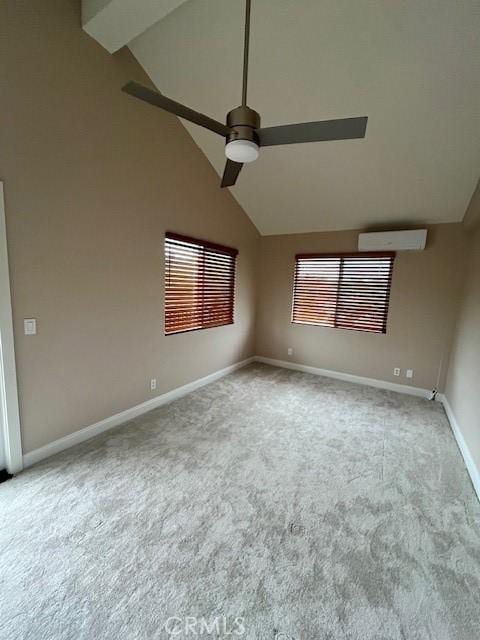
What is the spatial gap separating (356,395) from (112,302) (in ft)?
11.0

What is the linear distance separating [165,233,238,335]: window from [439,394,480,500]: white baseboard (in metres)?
3.10

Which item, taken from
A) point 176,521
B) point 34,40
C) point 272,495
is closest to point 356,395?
point 272,495

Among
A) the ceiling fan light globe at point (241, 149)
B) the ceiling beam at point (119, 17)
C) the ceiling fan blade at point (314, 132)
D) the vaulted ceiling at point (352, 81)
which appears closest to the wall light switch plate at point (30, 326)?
the ceiling fan light globe at point (241, 149)

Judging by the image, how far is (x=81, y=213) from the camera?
2.39 m

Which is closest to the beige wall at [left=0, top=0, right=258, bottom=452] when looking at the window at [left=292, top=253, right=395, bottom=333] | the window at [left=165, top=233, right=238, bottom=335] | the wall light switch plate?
the wall light switch plate

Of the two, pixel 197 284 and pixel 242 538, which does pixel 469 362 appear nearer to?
pixel 242 538

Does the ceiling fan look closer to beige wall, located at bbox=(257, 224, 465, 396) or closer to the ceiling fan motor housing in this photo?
the ceiling fan motor housing

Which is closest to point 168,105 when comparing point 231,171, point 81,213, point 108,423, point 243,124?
point 243,124

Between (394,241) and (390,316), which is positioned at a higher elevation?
(394,241)

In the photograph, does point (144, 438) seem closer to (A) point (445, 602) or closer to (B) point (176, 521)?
(B) point (176, 521)

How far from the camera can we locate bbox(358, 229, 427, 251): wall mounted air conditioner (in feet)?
12.0

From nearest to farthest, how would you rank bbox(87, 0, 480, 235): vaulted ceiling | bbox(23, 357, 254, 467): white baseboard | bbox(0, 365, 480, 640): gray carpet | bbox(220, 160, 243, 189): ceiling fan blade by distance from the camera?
bbox(0, 365, 480, 640): gray carpet < bbox(220, 160, 243, 189): ceiling fan blade < bbox(87, 0, 480, 235): vaulted ceiling < bbox(23, 357, 254, 467): white baseboard

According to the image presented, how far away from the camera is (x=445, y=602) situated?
136 centimetres

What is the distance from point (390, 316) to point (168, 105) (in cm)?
385
